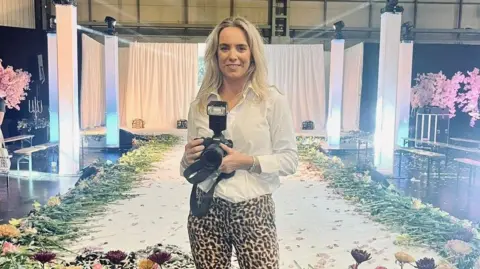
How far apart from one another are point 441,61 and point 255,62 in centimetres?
971

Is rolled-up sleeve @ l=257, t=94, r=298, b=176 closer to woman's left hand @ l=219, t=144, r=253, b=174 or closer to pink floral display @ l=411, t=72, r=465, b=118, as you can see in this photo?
woman's left hand @ l=219, t=144, r=253, b=174

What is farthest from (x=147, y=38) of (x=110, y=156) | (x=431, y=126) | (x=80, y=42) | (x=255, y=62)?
(x=255, y=62)

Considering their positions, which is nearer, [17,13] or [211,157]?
[211,157]

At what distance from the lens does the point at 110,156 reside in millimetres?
6789

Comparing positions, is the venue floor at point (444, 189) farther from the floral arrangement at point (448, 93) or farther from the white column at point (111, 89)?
the white column at point (111, 89)

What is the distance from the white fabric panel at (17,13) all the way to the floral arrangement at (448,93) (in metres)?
7.25

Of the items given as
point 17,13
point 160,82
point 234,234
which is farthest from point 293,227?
point 17,13

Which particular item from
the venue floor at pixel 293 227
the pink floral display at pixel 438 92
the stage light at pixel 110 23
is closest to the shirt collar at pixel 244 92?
the venue floor at pixel 293 227

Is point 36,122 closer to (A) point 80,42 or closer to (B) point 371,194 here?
(A) point 80,42

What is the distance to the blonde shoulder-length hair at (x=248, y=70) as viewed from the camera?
1010 millimetres

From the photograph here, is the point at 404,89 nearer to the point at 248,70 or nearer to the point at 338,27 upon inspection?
the point at 338,27

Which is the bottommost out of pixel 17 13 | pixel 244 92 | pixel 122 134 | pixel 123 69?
pixel 122 134

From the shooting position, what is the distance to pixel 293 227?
3098mm

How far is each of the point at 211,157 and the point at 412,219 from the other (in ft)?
8.46
